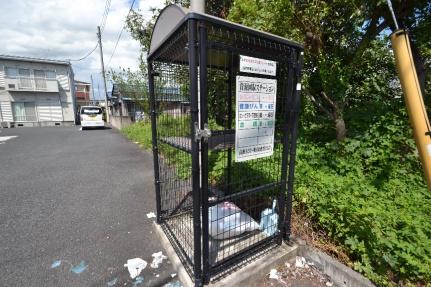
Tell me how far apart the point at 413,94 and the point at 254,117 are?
1.15 m

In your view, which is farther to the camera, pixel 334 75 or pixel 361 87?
pixel 361 87

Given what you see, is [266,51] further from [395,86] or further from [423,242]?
[395,86]

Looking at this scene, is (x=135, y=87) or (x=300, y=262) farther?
(x=135, y=87)

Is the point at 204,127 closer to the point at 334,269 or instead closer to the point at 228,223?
the point at 228,223

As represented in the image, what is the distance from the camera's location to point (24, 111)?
2064 cm

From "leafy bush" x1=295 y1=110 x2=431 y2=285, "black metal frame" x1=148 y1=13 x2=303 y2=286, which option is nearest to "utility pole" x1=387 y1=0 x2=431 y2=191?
"leafy bush" x1=295 y1=110 x2=431 y2=285

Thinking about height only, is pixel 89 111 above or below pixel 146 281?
above

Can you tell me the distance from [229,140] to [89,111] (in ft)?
55.5

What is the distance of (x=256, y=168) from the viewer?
318 cm

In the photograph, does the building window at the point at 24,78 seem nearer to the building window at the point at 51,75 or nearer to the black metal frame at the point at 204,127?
the building window at the point at 51,75

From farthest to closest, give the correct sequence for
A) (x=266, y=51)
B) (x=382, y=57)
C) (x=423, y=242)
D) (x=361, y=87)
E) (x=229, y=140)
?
(x=361, y=87)
(x=382, y=57)
(x=229, y=140)
(x=266, y=51)
(x=423, y=242)

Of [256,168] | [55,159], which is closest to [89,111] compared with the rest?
[55,159]

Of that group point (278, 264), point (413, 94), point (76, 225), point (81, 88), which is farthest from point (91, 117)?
point (81, 88)

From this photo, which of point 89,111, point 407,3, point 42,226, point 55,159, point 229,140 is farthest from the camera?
point 89,111
